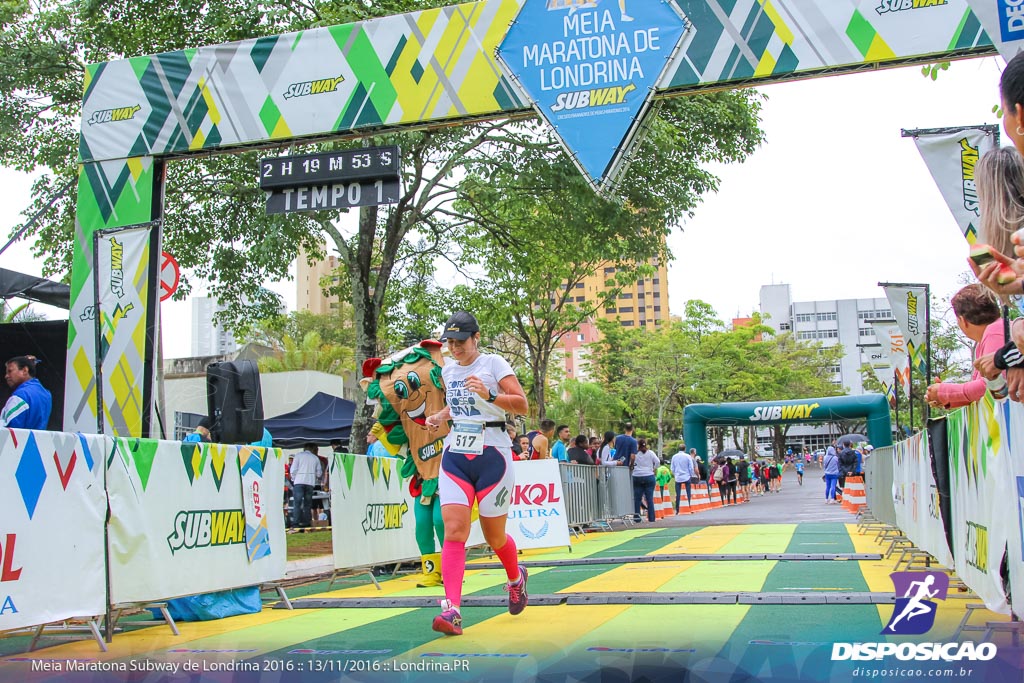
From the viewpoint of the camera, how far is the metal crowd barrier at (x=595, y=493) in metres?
15.7

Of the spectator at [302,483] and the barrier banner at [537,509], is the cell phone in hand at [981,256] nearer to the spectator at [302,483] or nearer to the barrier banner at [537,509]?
the barrier banner at [537,509]

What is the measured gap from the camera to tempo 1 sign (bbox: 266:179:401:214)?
959 centimetres

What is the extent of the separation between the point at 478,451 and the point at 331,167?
492 centimetres

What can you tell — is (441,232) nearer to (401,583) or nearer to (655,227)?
(655,227)

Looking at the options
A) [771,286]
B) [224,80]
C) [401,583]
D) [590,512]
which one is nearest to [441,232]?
[590,512]

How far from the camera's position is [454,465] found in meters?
5.90

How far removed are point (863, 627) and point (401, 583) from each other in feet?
16.8

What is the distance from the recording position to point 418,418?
8.16 metres

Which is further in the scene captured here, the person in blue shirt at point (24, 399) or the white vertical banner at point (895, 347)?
the white vertical banner at point (895, 347)

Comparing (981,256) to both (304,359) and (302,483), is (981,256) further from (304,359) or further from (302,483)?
(304,359)

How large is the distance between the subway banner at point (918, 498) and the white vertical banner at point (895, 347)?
4.49 metres


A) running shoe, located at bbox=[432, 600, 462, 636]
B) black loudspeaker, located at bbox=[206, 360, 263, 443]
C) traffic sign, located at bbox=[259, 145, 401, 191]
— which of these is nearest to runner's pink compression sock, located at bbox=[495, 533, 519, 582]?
running shoe, located at bbox=[432, 600, 462, 636]

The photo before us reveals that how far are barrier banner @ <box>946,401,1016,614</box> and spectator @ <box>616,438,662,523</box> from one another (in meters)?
13.1

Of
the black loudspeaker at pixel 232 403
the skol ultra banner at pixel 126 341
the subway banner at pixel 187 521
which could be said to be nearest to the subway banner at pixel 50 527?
the subway banner at pixel 187 521
